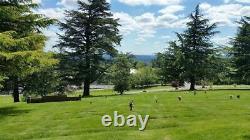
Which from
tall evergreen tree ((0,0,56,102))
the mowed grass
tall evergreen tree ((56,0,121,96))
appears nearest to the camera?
the mowed grass

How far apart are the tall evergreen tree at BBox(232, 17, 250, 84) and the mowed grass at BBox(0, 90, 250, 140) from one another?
20.6m

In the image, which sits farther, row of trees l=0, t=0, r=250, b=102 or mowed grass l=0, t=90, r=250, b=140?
row of trees l=0, t=0, r=250, b=102

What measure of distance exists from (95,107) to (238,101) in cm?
1096

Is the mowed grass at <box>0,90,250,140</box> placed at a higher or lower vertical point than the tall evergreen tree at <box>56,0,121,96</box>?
lower

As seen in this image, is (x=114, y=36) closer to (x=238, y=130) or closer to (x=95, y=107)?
(x=95, y=107)

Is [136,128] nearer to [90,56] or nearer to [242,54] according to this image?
[90,56]

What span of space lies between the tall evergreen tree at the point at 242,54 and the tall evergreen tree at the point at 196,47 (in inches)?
154

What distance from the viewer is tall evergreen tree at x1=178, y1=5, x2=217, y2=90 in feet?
158

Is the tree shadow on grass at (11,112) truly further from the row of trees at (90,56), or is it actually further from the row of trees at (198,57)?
the row of trees at (198,57)

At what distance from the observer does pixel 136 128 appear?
2023 centimetres

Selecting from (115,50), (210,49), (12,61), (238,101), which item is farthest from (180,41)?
(12,61)

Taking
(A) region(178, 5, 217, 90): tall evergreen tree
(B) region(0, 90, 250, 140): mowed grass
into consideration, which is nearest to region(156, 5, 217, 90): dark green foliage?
(A) region(178, 5, 217, 90): tall evergreen tree

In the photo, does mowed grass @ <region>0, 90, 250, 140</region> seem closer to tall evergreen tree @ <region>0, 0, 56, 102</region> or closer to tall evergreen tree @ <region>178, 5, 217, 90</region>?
tall evergreen tree @ <region>0, 0, 56, 102</region>

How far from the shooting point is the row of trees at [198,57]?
1909 inches
